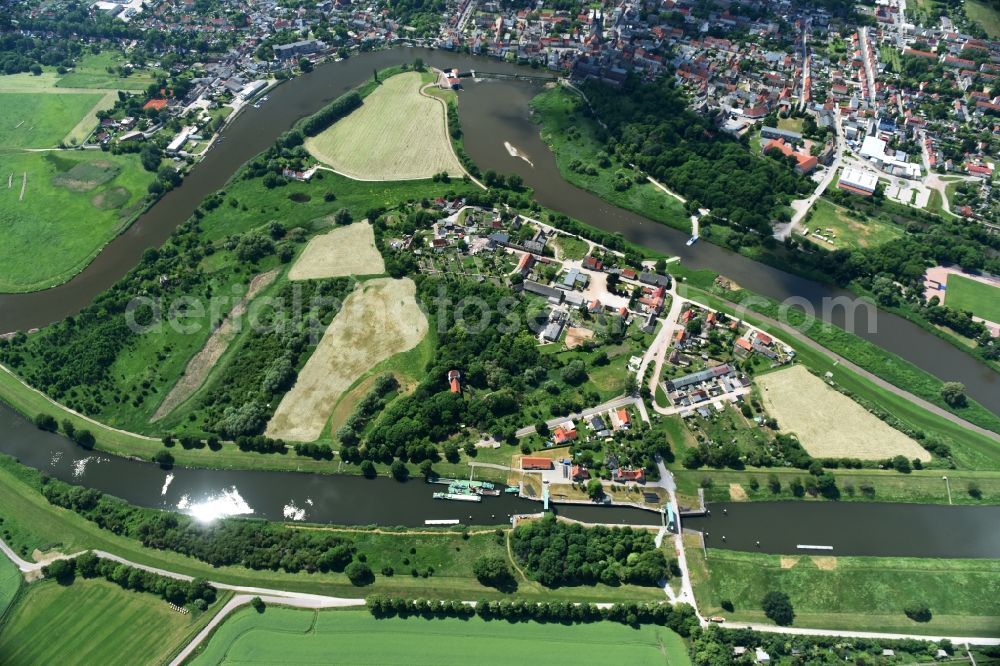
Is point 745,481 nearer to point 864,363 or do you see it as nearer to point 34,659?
point 864,363

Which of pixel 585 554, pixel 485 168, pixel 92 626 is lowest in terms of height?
pixel 92 626

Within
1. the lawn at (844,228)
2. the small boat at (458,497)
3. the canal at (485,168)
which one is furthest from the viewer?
the lawn at (844,228)

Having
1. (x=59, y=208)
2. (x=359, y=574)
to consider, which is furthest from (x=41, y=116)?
(x=359, y=574)

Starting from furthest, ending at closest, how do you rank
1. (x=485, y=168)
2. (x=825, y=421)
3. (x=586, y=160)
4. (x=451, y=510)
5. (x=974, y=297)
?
(x=485, y=168)
(x=586, y=160)
(x=974, y=297)
(x=825, y=421)
(x=451, y=510)

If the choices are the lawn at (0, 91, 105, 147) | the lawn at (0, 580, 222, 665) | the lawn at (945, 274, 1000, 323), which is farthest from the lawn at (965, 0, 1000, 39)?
the lawn at (0, 91, 105, 147)

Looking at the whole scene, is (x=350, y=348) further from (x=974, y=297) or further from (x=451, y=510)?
(x=974, y=297)

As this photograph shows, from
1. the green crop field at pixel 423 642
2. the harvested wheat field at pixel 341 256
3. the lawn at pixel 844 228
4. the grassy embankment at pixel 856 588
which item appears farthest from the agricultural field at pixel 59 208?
the lawn at pixel 844 228

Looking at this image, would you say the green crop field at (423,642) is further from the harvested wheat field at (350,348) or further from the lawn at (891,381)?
the lawn at (891,381)
